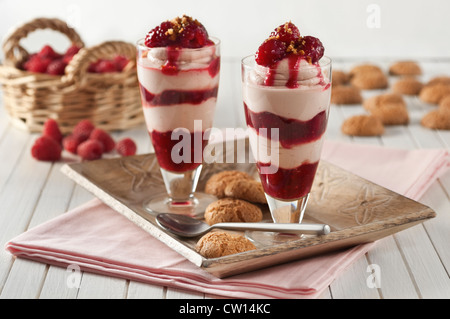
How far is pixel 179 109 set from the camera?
160cm

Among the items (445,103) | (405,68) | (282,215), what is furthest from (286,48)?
(405,68)

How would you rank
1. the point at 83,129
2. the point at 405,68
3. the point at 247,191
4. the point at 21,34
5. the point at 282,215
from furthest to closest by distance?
the point at 405,68, the point at 21,34, the point at 83,129, the point at 247,191, the point at 282,215

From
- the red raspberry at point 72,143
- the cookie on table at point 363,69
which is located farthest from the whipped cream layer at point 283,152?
the cookie on table at point 363,69

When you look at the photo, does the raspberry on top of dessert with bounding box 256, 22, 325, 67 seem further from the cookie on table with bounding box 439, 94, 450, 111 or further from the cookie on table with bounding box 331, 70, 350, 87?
the cookie on table with bounding box 331, 70, 350, 87

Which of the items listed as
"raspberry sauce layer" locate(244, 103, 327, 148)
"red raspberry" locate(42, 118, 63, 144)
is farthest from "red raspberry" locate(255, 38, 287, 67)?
"red raspberry" locate(42, 118, 63, 144)

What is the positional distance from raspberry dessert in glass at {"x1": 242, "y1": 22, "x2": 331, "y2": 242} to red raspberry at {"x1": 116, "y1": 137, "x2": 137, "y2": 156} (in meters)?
0.78

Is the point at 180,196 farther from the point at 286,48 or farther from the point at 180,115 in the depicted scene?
the point at 286,48

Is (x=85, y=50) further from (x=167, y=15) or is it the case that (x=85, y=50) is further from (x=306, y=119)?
(x=167, y=15)

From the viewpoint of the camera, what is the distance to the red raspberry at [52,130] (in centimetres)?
228

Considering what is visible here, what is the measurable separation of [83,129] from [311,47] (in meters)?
1.11

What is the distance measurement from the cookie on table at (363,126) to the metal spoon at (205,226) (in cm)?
107

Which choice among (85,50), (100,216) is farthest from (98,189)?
(85,50)

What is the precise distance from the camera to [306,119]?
141 cm

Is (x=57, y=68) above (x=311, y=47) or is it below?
below
